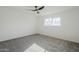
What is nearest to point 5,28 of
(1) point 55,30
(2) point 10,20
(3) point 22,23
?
(2) point 10,20

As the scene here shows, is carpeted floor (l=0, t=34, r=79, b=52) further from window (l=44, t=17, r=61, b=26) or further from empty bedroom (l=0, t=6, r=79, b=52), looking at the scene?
window (l=44, t=17, r=61, b=26)

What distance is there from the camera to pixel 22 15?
5895 millimetres

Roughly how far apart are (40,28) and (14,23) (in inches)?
118

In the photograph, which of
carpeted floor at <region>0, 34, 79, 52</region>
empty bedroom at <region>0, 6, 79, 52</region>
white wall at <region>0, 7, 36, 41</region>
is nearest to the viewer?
carpeted floor at <region>0, 34, 79, 52</region>

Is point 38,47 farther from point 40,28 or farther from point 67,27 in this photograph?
point 40,28

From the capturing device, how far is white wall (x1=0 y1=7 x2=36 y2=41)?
4543 mm

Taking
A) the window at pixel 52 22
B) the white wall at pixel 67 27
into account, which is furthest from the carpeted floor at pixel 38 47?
the window at pixel 52 22

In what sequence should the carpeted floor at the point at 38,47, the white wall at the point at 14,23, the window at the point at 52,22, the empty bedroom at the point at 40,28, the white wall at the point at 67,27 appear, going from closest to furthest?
1. the carpeted floor at the point at 38,47
2. the empty bedroom at the point at 40,28
3. the white wall at the point at 67,27
4. the white wall at the point at 14,23
5. the window at the point at 52,22

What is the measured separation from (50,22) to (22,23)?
264 centimetres

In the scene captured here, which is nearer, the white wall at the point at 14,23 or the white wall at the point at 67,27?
the white wall at the point at 67,27

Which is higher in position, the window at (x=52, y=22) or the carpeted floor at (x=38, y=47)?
the window at (x=52, y=22)

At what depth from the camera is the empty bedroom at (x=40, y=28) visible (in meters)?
3.86

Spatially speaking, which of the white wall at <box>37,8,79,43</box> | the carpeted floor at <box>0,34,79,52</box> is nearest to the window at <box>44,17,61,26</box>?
the white wall at <box>37,8,79,43</box>

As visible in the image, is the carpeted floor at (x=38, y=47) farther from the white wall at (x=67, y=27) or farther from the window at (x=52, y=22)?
the window at (x=52, y=22)
